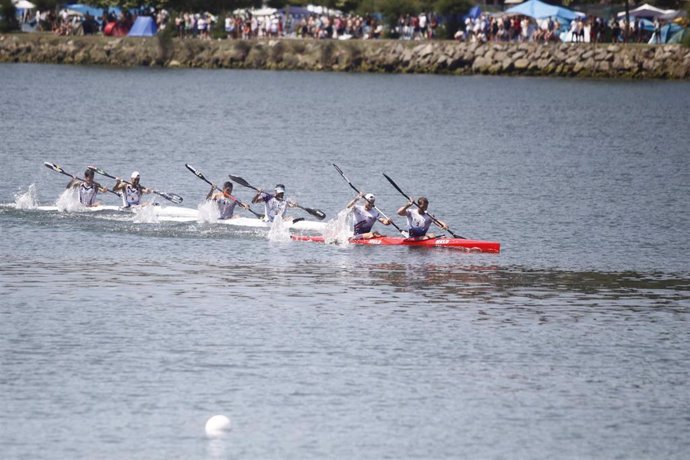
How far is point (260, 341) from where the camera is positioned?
35.2 meters

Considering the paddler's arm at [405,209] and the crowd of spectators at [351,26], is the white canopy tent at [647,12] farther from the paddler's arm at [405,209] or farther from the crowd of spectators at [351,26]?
the paddler's arm at [405,209]

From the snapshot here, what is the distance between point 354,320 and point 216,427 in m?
9.43

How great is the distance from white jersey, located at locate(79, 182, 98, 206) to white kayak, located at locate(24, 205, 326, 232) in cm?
27

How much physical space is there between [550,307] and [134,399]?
44.2ft


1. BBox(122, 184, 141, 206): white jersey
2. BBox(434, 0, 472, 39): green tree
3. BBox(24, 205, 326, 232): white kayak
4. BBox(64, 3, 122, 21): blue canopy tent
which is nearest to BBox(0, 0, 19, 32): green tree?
BBox(64, 3, 122, 21): blue canopy tent

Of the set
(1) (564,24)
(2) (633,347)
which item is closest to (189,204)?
(2) (633,347)

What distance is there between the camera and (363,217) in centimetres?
4638

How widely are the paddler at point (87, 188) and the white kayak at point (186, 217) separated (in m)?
0.30

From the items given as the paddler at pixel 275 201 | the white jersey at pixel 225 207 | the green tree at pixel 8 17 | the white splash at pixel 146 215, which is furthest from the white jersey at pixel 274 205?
the green tree at pixel 8 17

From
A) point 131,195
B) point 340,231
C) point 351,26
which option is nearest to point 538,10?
point 351,26

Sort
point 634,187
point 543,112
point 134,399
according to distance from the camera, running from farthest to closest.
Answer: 1. point 543,112
2. point 634,187
3. point 134,399

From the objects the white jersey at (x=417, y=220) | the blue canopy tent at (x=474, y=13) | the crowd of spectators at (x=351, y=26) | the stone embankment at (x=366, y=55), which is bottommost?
the white jersey at (x=417, y=220)

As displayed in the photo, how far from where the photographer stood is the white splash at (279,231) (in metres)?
47.2

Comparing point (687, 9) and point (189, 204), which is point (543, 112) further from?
point (189, 204)
